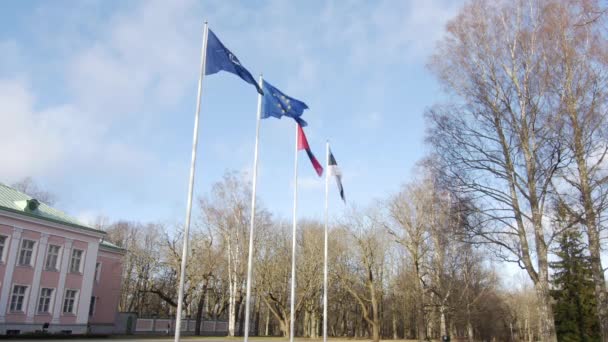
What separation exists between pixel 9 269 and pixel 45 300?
12.5 ft

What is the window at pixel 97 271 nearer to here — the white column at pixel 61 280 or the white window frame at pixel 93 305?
the white window frame at pixel 93 305

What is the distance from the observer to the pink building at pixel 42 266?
31625mm

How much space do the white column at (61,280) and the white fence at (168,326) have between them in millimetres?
8482

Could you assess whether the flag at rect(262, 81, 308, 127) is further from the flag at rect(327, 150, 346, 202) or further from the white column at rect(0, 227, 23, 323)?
the white column at rect(0, 227, 23, 323)

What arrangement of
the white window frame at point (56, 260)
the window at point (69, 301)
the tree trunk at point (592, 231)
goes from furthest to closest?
the window at point (69, 301) < the white window frame at point (56, 260) < the tree trunk at point (592, 231)

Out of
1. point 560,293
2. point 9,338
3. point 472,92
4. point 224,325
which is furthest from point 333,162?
point 224,325

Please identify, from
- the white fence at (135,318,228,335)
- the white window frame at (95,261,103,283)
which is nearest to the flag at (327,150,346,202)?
the white fence at (135,318,228,335)

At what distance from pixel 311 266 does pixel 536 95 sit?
81.5ft

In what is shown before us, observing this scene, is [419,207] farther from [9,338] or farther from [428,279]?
[9,338]

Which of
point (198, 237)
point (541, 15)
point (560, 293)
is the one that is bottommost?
point (560, 293)

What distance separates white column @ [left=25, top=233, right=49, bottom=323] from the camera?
32562 mm

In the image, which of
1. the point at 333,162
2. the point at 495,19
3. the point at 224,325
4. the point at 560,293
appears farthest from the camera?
the point at 224,325

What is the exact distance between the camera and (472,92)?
17266 millimetres

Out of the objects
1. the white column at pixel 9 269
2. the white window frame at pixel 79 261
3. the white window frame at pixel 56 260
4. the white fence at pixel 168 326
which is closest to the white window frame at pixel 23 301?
the white column at pixel 9 269
